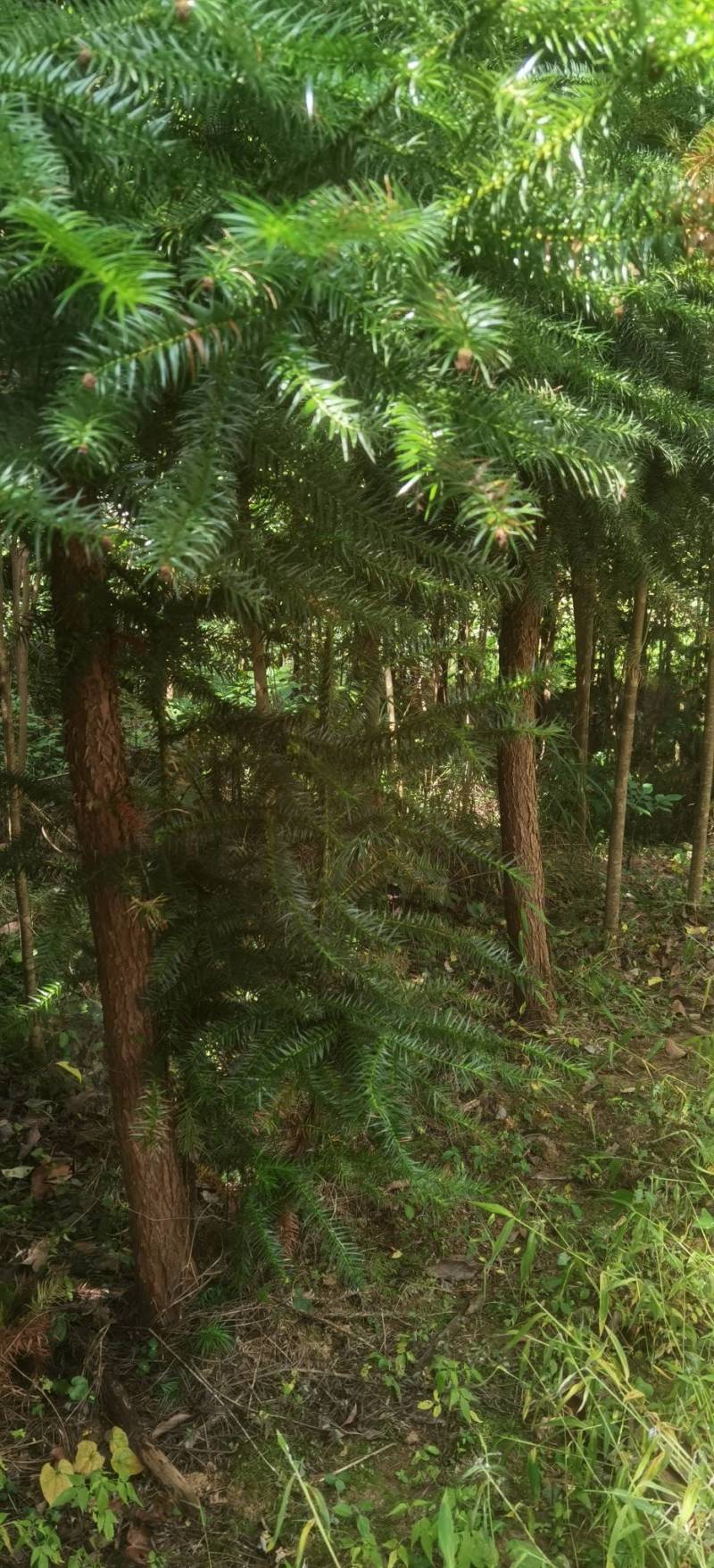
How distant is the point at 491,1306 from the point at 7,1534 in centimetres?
118

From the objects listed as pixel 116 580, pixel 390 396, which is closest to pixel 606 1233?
pixel 116 580

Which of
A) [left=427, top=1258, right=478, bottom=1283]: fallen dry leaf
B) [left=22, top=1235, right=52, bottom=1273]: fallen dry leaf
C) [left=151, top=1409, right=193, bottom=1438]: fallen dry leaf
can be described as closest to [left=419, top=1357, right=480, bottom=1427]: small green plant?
[left=427, top=1258, right=478, bottom=1283]: fallen dry leaf

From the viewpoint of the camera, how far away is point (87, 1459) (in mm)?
2127

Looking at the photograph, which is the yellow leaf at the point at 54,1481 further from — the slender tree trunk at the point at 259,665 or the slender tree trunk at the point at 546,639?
the slender tree trunk at the point at 546,639

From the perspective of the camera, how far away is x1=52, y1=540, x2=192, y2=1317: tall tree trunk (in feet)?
5.87

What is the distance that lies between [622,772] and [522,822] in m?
0.73

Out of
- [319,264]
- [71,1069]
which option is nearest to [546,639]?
[71,1069]

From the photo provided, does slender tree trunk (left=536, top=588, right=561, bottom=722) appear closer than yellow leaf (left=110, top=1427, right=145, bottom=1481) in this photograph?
No

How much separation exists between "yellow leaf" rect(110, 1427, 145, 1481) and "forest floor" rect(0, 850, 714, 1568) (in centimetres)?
2

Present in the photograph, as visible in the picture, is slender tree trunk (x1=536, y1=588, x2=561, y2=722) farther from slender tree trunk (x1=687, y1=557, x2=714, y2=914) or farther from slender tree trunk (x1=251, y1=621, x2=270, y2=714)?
slender tree trunk (x1=251, y1=621, x2=270, y2=714)

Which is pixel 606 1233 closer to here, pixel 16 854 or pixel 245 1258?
pixel 245 1258

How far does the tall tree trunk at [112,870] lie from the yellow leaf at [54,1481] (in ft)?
1.45

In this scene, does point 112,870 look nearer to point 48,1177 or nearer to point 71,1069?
point 48,1177

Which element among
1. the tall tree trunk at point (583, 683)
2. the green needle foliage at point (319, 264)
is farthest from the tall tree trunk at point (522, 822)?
the green needle foliage at point (319, 264)
